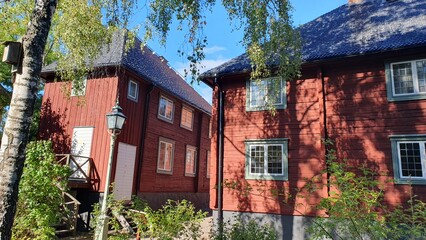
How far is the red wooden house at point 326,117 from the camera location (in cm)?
930

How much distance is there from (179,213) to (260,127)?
5.75m

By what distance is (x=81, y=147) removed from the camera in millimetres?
13797

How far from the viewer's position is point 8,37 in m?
20.2

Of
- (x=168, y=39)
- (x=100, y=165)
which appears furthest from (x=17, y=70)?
(x=100, y=165)

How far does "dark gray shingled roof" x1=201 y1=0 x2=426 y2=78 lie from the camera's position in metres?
9.73

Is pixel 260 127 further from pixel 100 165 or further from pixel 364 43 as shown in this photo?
pixel 100 165

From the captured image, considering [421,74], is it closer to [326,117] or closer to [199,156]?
[326,117]

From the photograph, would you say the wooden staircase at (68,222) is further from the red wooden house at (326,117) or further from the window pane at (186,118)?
the window pane at (186,118)

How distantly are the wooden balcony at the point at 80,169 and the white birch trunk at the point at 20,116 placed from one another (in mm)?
8977

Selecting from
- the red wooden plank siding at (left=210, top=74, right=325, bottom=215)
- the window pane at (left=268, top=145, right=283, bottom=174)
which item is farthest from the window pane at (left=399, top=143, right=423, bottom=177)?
the window pane at (left=268, top=145, right=283, bottom=174)

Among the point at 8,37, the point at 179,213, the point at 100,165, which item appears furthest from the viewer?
the point at 8,37

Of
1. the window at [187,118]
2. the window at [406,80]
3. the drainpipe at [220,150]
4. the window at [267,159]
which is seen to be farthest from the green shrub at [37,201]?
the window at [187,118]

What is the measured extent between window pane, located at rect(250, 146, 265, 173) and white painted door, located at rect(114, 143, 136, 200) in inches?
238

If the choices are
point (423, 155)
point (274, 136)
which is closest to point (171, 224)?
point (274, 136)
